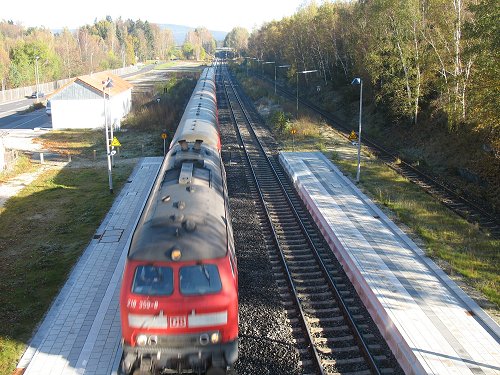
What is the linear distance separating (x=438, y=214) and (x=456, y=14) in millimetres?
12516

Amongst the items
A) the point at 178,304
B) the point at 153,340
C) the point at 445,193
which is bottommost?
the point at 445,193

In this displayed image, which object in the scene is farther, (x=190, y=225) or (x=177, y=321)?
(x=190, y=225)

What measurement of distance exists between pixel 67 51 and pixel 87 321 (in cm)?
11154

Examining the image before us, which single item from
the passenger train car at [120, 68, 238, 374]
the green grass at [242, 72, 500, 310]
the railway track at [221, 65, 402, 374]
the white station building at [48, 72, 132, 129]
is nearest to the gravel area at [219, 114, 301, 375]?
the railway track at [221, 65, 402, 374]

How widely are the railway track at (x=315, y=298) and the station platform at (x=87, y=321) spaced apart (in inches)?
173

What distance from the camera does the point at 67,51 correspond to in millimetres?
108812

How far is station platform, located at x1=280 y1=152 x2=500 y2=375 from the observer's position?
9828mm

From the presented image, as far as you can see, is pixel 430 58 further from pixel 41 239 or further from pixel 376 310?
pixel 41 239

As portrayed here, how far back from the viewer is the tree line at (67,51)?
283 ft

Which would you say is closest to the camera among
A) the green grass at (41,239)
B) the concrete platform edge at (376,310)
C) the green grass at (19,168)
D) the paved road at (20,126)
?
the concrete platform edge at (376,310)

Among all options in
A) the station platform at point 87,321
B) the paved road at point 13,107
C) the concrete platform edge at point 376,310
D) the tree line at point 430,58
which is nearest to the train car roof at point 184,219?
the station platform at point 87,321

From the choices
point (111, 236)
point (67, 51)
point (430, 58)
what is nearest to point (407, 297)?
point (111, 236)

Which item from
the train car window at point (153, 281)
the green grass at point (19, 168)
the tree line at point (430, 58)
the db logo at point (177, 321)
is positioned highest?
the tree line at point (430, 58)

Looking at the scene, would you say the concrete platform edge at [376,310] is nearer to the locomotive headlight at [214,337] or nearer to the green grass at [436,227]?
the green grass at [436,227]
